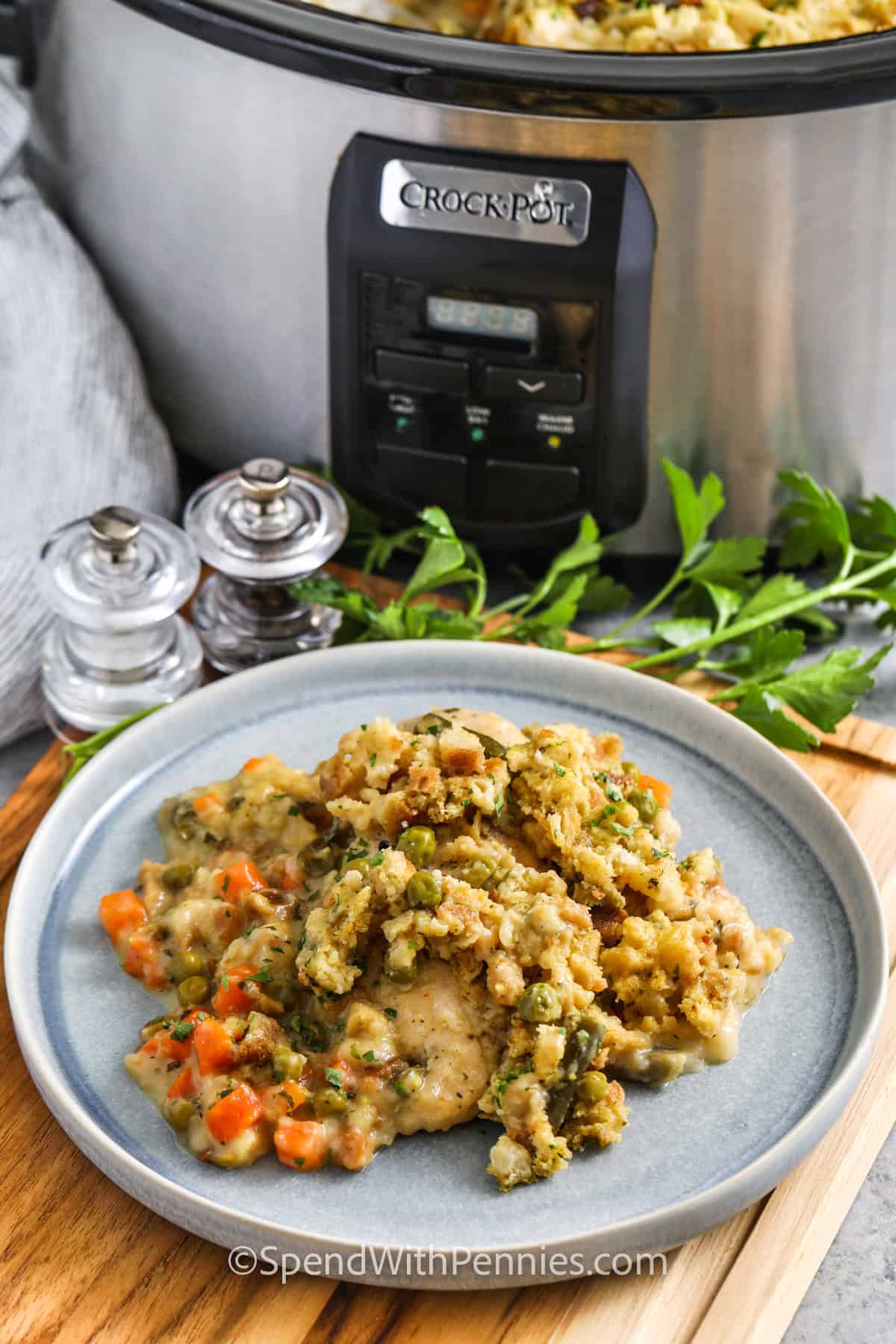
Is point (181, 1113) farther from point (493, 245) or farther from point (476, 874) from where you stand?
point (493, 245)

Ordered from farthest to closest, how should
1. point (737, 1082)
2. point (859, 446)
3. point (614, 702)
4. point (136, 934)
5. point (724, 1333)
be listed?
point (859, 446), point (614, 702), point (136, 934), point (737, 1082), point (724, 1333)

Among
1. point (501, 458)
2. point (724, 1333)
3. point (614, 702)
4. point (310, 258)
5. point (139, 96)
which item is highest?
point (139, 96)

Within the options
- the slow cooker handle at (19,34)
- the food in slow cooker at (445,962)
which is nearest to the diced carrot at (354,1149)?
the food in slow cooker at (445,962)

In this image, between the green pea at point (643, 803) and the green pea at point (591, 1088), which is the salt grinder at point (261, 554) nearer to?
the green pea at point (643, 803)

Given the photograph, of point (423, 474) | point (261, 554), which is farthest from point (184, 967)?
point (423, 474)

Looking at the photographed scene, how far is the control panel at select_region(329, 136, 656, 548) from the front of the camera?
6.26 ft

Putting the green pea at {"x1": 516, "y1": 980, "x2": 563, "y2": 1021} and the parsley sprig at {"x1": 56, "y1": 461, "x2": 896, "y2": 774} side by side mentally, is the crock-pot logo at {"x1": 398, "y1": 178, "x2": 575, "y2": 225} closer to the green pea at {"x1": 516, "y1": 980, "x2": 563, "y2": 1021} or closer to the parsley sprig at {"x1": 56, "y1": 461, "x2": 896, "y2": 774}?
the parsley sprig at {"x1": 56, "y1": 461, "x2": 896, "y2": 774}

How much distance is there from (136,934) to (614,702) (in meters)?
0.64

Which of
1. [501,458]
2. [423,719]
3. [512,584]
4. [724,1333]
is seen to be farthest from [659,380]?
[724,1333]

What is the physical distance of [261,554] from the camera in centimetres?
200

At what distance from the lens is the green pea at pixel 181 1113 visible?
146cm

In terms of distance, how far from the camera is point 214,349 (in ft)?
7.29

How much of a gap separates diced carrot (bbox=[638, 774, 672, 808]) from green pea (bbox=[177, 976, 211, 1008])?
0.51m

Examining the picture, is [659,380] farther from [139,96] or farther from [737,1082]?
[737,1082]
